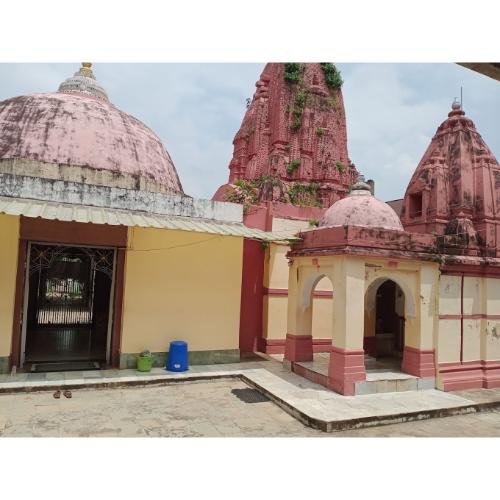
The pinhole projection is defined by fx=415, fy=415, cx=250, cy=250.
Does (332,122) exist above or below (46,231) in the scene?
above

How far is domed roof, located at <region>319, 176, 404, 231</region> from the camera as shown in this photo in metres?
8.69

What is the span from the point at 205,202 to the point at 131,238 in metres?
2.07

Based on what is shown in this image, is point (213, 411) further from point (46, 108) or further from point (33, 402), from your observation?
point (46, 108)

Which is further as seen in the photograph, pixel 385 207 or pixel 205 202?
pixel 205 202

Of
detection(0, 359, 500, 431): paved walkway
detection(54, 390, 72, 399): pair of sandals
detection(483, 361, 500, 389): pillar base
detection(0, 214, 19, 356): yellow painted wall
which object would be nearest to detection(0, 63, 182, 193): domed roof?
detection(0, 214, 19, 356): yellow painted wall

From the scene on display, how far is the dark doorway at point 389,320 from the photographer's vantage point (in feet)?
37.7

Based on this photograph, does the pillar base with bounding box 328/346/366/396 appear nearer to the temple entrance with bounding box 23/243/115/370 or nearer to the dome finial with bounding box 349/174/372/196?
the dome finial with bounding box 349/174/372/196

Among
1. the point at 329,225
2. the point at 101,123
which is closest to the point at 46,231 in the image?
the point at 101,123

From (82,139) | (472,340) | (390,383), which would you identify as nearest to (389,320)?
(472,340)

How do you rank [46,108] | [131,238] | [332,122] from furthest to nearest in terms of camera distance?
1. [332,122]
2. [46,108]
3. [131,238]

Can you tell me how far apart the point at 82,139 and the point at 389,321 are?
10.0 meters

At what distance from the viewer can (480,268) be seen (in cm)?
926

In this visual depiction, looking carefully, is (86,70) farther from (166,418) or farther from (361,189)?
(166,418)

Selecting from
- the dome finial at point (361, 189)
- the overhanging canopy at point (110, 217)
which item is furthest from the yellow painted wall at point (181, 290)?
the dome finial at point (361, 189)
